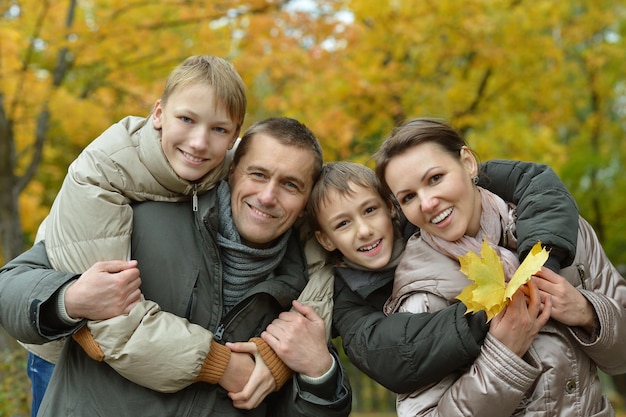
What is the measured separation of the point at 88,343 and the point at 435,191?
1.48 metres

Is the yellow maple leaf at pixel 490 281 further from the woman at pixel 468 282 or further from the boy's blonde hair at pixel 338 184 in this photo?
the boy's blonde hair at pixel 338 184

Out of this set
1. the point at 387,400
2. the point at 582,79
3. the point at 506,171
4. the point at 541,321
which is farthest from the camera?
the point at 387,400

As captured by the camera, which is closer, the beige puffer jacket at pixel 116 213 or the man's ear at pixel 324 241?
the beige puffer jacket at pixel 116 213

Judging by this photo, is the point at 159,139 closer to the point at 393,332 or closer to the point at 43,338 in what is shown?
the point at 43,338

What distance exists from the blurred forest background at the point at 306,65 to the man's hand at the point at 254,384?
492 centimetres

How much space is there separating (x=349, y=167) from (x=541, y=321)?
3.63ft

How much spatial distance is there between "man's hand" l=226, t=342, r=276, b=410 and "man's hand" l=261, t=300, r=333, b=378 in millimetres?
78

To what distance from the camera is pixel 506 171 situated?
299 centimetres

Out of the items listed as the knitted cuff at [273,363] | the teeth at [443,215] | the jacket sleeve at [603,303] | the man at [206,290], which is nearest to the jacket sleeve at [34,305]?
the man at [206,290]

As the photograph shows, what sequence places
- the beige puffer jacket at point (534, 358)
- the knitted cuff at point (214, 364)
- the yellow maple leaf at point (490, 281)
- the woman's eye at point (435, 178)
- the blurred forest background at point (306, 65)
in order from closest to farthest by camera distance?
the yellow maple leaf at point (490, 281)
the beige puffer jacket at point (534, 358)
the knitted cuff at point (214, 364)
the woman's eye at point (435, 178)
the blurred forest background at point (306, 65)

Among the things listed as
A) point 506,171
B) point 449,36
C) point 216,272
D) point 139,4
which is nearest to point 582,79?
point 449,36

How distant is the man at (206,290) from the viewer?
2.52 metres

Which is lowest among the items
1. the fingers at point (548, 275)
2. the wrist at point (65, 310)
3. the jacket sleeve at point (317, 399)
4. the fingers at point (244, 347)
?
the jacket sleeve at point (317, 399)

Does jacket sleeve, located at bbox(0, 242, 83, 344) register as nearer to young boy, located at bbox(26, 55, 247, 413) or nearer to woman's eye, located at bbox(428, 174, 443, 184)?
young boy, located at bbox(26, 55, 247, 413)
